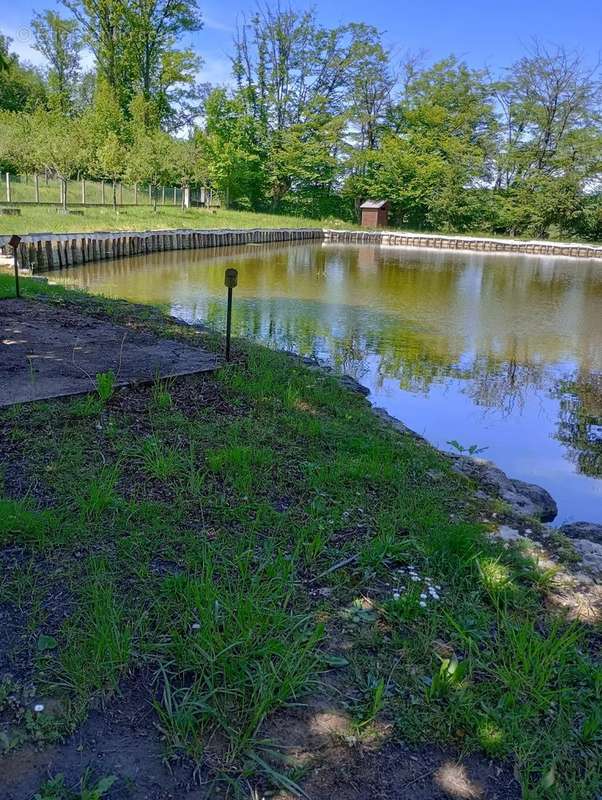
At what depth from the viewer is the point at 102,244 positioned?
19734mm

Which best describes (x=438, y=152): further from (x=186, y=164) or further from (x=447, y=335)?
(x=447, y=335)

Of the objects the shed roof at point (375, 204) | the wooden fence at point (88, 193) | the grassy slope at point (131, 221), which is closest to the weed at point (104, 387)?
the grassy slope at point (131, 221)

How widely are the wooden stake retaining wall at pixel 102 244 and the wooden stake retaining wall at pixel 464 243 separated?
10.6m

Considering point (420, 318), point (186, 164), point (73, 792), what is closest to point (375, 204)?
point (186, 164)

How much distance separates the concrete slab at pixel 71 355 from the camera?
4996 mm

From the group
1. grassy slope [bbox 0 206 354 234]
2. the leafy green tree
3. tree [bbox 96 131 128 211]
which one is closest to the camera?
grassy slope [bbox 0 206 354 234]

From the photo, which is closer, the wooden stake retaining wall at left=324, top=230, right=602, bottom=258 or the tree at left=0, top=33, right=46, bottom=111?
the wooden stake retaining wall at left=324, top=230, right=602, bottom=258

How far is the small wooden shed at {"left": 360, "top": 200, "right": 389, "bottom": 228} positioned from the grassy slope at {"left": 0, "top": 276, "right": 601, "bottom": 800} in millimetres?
43310

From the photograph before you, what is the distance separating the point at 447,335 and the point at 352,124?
135 ft

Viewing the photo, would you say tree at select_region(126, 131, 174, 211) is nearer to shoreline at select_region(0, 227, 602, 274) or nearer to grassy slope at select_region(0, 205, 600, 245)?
grassy slope at select_region(0, 205, 600, 245)

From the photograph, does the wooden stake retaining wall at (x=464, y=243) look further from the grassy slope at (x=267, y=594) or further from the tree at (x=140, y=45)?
the grassy slope at (x=267, y=594)

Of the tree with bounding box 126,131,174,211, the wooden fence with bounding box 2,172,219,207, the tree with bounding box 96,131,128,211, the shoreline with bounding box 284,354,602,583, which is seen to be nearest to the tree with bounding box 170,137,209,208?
the tree with bounding box 126,131,174,211

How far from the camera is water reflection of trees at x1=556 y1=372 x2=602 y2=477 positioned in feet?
21.3

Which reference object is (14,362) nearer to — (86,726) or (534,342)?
(86,726)
